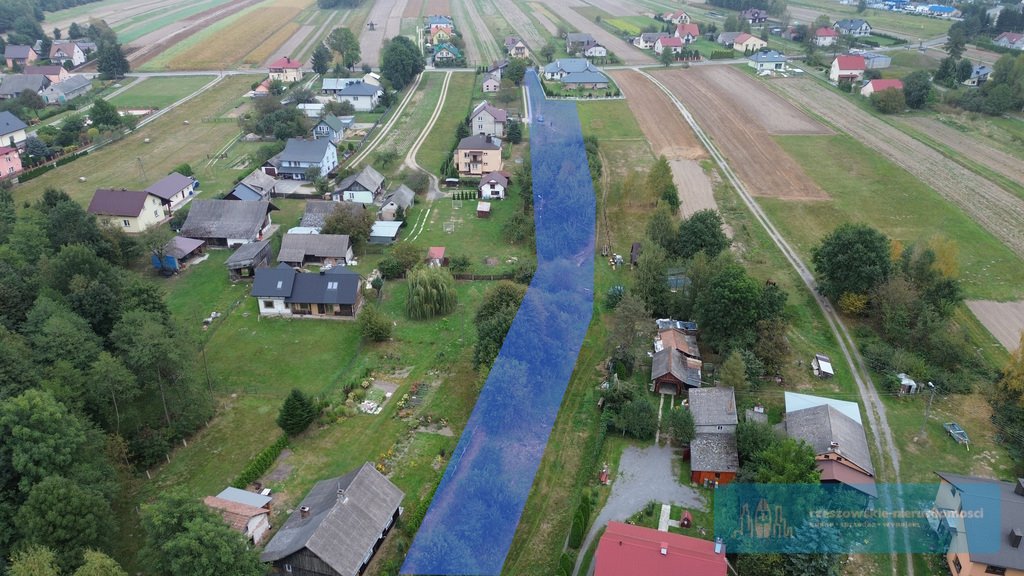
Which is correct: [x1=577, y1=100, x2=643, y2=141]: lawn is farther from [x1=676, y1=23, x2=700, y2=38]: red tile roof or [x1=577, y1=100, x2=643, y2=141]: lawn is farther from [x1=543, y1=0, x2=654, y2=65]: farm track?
[x1=676, y1=23, x2=700, y2=38]: red tile roof

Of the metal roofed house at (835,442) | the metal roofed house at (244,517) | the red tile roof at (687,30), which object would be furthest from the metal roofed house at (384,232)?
the red tile roof at (687,30)

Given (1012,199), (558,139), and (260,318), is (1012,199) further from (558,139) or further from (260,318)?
(260,318)

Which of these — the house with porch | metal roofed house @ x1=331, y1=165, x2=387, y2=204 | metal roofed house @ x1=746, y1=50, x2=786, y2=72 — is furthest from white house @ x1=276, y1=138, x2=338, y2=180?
metal roofed house @ x1=746, y1=50, x2=786, y2=72

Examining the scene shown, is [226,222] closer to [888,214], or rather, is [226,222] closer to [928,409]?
[928,409]

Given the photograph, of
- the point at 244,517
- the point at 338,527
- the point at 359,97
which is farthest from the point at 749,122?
the point at 244,517

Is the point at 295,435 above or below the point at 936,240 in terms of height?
below

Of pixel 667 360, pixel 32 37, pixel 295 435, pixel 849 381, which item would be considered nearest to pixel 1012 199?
pixel 849 381
